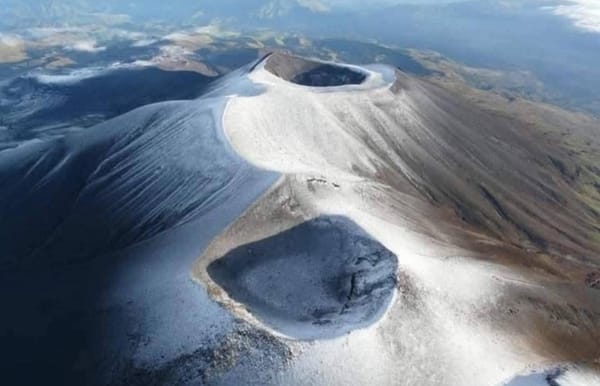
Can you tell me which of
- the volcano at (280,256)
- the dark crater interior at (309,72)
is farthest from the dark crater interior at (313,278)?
the dark crater interior at (309,72)

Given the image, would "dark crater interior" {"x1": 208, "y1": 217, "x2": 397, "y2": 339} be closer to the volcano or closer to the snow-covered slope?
the volcano

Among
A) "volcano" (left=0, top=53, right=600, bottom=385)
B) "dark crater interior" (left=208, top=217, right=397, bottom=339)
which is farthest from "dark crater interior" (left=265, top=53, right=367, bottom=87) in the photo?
"dark crater interior" (left=208, top=217, right=397, bottom=339)

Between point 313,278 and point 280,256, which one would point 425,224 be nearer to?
point 313,278

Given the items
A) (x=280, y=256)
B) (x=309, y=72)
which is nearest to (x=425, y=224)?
(x=280, y=256)

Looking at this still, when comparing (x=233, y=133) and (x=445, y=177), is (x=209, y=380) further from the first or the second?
(x=445, y=177)

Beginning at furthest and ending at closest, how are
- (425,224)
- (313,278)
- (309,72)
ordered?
(309,72), (425,224), (313,278)

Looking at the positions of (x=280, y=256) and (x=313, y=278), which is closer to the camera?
(x=313, y=278)

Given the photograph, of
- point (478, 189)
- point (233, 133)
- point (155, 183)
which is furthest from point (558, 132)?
Answer: point (155, 183)
